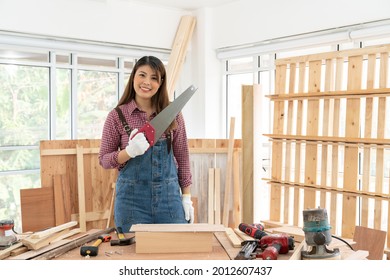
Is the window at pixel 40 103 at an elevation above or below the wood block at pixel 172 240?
above

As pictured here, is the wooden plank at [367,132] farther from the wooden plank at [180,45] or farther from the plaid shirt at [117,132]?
the wooden plank at [180,45]

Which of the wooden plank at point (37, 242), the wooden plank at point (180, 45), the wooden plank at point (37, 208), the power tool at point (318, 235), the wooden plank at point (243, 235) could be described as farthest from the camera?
the wooden plank at point (180, 45)

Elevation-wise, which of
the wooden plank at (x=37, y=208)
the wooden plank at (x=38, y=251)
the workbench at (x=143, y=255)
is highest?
the wooden plank at (x=38, y=251)

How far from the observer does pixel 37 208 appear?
3408 mm

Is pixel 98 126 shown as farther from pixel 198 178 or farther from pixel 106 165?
pixel 106 165

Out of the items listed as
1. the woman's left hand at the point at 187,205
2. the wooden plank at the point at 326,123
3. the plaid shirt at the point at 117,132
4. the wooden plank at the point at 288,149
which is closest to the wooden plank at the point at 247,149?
the wooden plank at the point at 288,149

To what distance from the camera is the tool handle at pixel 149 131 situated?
181 cm

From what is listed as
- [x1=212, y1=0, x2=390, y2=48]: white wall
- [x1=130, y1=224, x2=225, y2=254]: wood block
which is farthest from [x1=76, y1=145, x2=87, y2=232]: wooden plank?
[x1=130, y1=224, x2=225, y2=254]: wood block

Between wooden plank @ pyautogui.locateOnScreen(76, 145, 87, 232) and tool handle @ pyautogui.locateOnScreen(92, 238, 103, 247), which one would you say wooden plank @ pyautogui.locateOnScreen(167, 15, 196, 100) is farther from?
tool handle @ pyautogui.locateOnScreen(92, 238, 103, 247)

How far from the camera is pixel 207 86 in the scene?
5.07 metres

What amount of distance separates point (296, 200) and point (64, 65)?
2569 mm

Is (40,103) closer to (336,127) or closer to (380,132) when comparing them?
(336,127)

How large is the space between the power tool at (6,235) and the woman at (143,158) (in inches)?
19.0
